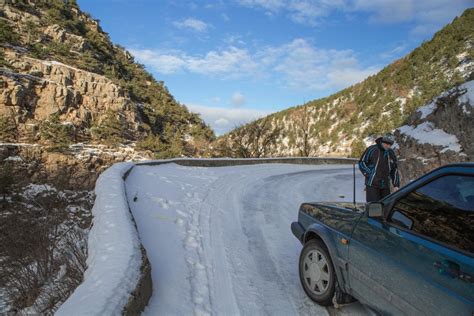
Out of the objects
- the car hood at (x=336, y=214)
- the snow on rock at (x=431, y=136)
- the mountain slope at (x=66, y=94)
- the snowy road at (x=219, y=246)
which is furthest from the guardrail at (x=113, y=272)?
the mountain slope at (x=66, y=94)

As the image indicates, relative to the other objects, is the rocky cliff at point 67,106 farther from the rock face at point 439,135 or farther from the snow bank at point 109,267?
the snow bank at point 109,267

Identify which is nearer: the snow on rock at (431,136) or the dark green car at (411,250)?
the dark green car at (411,250)

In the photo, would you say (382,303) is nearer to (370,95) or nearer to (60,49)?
(60,49)

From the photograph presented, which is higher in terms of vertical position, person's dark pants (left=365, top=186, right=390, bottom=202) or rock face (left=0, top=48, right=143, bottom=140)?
rock face (left=0, top=48, right=143, bottom=140)

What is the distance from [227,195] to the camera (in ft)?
32.2

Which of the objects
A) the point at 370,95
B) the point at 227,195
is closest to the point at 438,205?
the point at 227,195

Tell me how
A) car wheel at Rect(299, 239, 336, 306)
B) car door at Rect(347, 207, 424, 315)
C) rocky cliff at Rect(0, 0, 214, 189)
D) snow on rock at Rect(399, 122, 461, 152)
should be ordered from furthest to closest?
rocky cliff at Rect(0, 0, 214, 189) → snow on rock at Rect(399, 122, 461, 152) → car wheel at Rect(299, 239, 336, 306) → car door at Rect(347, 207, 424, 315)

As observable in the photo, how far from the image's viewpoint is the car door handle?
208cm

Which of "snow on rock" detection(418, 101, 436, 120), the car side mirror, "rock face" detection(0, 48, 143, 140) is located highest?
"rock face" detection(0, 48, 143, 140)

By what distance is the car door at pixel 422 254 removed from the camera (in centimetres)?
220

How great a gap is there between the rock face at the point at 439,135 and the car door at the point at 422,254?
8732mm

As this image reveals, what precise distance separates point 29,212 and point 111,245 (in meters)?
8.89

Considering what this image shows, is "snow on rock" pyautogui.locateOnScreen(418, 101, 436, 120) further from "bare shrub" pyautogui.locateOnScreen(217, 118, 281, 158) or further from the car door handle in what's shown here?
"bare shrub" pyautogui.locateOnScreen(217, 118, 281, 158)

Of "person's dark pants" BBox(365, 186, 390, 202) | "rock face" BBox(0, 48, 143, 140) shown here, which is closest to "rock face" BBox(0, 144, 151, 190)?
"rock face" BBox(0, 48, 143, 140)
